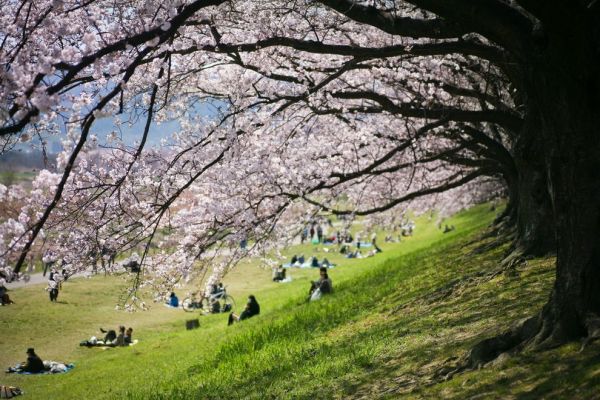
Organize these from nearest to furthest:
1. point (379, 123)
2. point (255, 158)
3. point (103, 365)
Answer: point (255, 158), point (379, 123), point (103, 365)

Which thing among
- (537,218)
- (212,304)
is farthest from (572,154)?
(212,304)

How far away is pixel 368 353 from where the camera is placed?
8.20 meters

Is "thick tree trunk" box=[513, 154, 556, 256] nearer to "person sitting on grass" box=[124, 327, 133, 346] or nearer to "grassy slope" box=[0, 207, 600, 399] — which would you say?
"grassy slope" box=[0, 207, 600, 399]

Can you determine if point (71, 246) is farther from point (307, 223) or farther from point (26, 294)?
point (26, 294)

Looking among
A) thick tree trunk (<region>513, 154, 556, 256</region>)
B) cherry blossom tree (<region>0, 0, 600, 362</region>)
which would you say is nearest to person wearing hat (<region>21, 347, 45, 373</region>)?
cherry blossom tree (<region>0, 0, 600, 362</region>)

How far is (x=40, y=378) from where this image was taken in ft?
55.4

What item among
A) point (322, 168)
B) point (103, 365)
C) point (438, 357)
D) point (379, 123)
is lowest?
point (103, 365)

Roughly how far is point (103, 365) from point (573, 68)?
1660 cm

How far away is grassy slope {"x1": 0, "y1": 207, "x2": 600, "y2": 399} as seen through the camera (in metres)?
5.29

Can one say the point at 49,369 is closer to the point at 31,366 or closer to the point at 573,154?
the point at 31,366

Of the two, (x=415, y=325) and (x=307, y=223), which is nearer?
(x=415, y=325)

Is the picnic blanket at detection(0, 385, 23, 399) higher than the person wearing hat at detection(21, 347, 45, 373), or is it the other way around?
the person wearing hat at detection(21, 347, 45, 373)

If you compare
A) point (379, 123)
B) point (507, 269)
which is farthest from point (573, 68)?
point (379, 123)

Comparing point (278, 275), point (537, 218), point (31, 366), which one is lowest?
point (31, 366)
